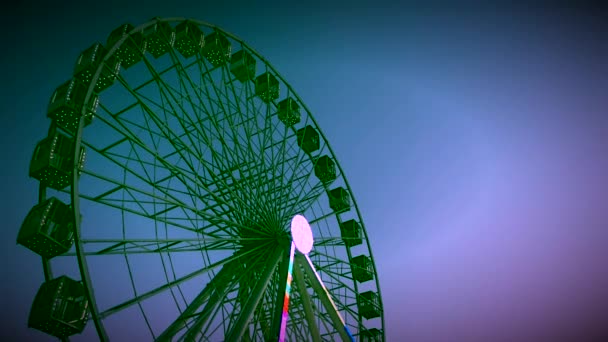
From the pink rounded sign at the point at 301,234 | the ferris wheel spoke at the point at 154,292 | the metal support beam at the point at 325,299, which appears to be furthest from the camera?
the pink rounded sign at the point at 301,234

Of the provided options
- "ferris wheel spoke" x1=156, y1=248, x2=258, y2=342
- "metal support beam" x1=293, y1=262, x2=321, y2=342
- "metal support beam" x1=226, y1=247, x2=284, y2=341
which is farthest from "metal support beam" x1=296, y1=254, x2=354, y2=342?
"ferris wheel spoke" x1=156, y1=248, x2=258, y2=342

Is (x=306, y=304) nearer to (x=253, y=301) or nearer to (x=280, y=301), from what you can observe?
(x=280, y=301)

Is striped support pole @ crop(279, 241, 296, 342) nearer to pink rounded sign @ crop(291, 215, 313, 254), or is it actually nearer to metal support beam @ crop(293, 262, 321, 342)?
pink rounded sign @ crop(291, 215, 313, 254)

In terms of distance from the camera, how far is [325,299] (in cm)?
862

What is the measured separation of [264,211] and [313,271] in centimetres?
183

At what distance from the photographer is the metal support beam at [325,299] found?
8.48 metres

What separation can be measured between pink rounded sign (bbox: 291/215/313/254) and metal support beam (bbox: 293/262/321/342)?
463mm

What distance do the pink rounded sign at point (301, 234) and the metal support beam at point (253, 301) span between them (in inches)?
17.3

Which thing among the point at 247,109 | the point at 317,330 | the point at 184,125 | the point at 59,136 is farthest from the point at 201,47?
the point at 317,330

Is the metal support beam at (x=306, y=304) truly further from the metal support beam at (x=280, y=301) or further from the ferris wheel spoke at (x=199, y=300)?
the ferris wheel spoke at (x=199, y=300)

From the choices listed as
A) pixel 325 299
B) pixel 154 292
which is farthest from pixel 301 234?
pixel 154 292

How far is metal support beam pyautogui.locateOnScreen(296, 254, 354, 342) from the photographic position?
848cm

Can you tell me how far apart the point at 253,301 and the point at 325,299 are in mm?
2040

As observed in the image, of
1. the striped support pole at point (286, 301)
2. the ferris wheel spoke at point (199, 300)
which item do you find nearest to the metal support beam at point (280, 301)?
the striped support pole at point (286, 301)
